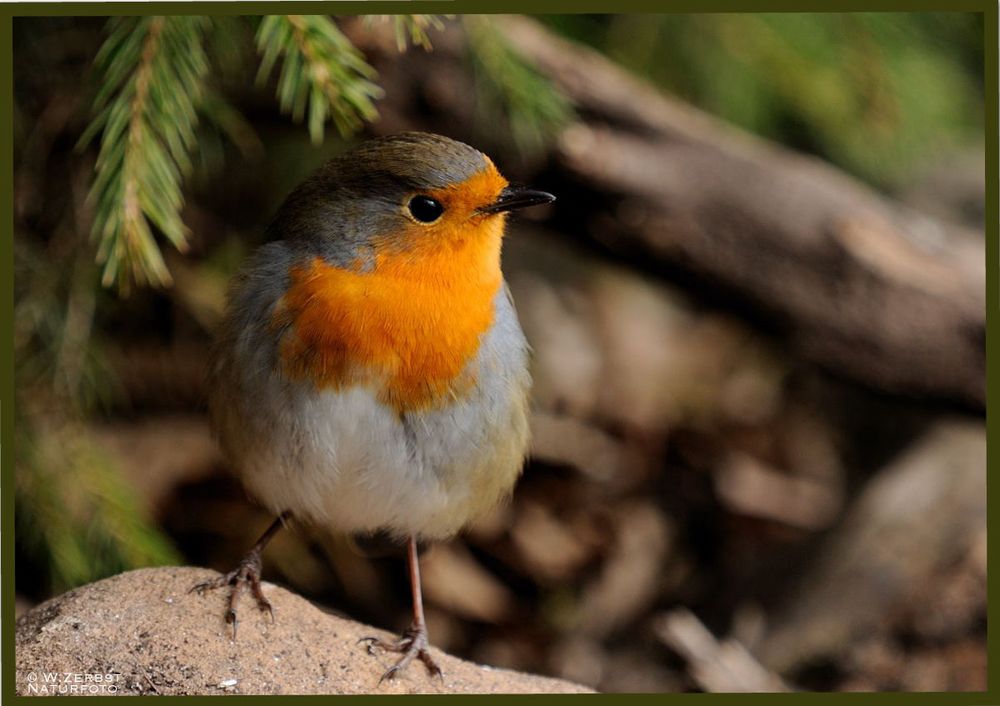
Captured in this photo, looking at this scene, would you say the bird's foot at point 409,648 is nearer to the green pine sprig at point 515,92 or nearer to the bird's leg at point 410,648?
the bird's leg at point 410,648

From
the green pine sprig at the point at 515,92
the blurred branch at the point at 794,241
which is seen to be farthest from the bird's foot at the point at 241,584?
the blurred branch at the point at 794,241

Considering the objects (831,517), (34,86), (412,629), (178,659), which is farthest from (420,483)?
(831,517)

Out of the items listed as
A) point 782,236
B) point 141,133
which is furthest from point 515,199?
point 782,236

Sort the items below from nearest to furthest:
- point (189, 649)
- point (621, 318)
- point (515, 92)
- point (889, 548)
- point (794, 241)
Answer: point (189, 649), point (515, 92), point (794, 241), point (889, 548), point (621, 318)

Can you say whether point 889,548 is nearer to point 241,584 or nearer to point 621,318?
point 621,318

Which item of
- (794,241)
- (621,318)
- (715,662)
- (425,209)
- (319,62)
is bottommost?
(715,662)

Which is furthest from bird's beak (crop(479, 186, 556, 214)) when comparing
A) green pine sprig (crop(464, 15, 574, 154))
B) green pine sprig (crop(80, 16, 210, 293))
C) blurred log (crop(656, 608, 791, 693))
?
blurred log (crop(656, 608, 791, 693))

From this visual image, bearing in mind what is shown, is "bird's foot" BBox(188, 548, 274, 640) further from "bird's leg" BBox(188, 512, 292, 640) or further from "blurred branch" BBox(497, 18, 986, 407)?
"blurred branch" BBox(497, 18, 986, 407)
